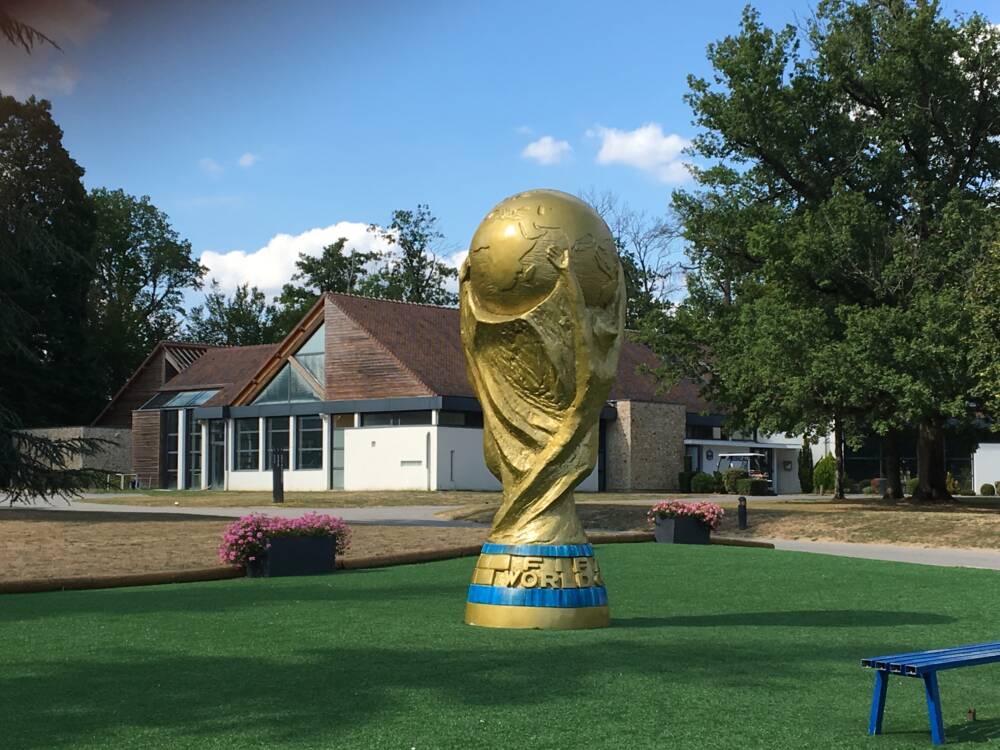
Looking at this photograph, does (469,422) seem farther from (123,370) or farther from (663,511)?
(123,370)

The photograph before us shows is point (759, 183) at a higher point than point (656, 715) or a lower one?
higher

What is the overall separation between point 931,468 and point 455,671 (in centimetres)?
3361

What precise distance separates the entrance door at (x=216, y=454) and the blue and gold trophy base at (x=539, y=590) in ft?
157

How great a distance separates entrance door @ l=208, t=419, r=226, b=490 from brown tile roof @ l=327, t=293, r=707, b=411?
31.2 feet

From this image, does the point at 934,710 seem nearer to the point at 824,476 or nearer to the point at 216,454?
the point at 824,476

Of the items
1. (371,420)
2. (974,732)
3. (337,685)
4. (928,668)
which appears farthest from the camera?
(371,420)

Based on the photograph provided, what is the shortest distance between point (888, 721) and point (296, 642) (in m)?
5.12

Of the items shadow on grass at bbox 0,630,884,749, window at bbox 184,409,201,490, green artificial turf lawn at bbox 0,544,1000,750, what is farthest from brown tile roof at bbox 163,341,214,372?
shadow on grass at bbox 0,630,884,749

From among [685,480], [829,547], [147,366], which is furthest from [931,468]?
[147,366]

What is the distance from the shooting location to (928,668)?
6.80 meters

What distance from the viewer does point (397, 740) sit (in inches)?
273

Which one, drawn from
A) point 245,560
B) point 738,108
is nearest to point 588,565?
point 245,560

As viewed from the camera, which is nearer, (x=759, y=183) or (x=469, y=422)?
(x=759, y=183)

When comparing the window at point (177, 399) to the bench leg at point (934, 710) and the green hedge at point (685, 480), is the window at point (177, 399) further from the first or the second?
the bench leg at point (934, 710)
